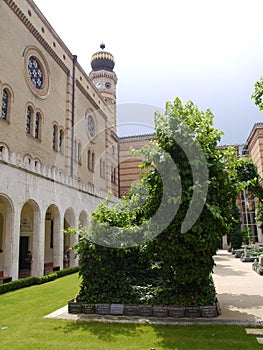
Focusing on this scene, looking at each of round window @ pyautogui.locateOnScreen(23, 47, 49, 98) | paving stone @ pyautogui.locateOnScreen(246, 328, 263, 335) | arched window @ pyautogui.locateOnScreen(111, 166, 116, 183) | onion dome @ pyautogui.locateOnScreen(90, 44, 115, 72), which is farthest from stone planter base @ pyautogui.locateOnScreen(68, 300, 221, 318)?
onion dome @ pyautogui.locateOnScreen(90, 44, 115, 72)

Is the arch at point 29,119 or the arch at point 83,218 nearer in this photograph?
the arch at point 29,119

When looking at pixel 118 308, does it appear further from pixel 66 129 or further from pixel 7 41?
pixel 66 129

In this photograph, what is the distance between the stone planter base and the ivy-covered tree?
0.20m

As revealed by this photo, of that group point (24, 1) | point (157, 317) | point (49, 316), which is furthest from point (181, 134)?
point (24, 1)

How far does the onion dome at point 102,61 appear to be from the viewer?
170ft

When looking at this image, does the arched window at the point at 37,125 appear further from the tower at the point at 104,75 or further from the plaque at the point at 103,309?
the tower at the point at 104,75

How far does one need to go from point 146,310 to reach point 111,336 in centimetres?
175

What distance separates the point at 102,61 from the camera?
5194cm

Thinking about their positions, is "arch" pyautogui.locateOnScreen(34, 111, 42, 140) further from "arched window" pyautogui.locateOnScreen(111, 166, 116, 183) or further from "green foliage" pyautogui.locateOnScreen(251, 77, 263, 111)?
"arched window" pyautogui.locateOnScreen(111, 166, 116, 183)

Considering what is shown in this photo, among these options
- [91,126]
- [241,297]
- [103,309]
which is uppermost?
[91,126]

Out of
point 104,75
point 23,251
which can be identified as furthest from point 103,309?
point 104,75

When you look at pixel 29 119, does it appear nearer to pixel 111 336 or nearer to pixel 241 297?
pixel 241 297

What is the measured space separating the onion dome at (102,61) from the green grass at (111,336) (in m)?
48.5

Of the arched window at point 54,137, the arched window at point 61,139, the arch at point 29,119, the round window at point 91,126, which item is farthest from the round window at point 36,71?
the round window at point 91,126
